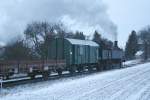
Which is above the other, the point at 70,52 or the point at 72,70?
the point at 70,52

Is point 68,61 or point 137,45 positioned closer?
point 68,61

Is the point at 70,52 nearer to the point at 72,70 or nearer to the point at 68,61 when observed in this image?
the point at 68,61

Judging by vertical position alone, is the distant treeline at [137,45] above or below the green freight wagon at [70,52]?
above

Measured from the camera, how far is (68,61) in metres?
28.9

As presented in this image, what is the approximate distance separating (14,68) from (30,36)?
32.1m

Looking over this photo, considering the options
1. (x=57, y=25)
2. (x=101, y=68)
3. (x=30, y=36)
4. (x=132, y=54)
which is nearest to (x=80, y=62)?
(x=101, y=68)

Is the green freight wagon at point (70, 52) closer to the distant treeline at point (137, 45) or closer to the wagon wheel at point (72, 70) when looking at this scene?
the wagon wheel at point (72, 70)

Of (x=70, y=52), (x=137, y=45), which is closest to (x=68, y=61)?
(x=70, y=52)

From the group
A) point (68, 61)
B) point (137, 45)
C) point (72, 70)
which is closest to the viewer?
point (68, 61)

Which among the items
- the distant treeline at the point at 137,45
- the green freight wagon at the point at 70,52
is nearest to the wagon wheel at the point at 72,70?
the green freight wagon at the point at 70,52

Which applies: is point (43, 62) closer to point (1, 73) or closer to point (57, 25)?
point (1, 73)

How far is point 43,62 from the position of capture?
2278 cm

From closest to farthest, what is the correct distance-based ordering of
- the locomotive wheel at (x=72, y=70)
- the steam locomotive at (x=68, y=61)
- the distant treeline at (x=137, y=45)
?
the steam locomotive at (x=68, y=61), the locomotive wheel at (x=72, y=70), the distant treeline at (x=137, y=45)

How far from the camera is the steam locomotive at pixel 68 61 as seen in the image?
19.8 meters
